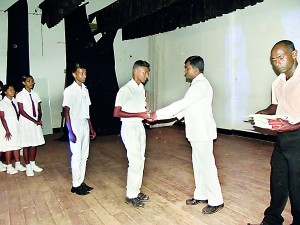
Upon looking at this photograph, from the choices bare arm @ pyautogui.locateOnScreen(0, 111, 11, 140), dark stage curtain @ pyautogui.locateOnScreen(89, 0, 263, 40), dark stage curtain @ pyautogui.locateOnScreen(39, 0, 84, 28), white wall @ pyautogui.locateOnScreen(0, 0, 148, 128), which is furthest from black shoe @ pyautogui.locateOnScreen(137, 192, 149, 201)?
white wall @ pyautogui.locateOnScreen(0, 0, 148, 128)

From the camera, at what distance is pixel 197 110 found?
2.71 metres

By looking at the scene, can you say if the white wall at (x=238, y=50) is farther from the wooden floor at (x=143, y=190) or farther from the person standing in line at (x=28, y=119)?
the person standing in line at (x=28, y=119)

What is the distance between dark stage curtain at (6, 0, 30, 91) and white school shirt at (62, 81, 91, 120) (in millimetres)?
4319

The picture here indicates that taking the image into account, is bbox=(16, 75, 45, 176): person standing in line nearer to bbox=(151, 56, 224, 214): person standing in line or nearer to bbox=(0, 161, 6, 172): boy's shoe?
bbox=(0, 161, 6, 172): boy's shoe

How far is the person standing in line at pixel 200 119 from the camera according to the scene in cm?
268

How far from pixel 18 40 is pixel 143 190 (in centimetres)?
556

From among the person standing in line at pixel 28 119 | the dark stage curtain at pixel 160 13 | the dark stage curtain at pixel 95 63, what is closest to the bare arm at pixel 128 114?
the person standing in line at pixel 28 119

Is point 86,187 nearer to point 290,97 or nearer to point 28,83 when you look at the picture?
point 28,83

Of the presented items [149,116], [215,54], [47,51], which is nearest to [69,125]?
[149,116]

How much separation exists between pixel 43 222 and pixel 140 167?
1.08 meters

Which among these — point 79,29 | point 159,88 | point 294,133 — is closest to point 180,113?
point 294,133

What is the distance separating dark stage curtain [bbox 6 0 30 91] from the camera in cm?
702

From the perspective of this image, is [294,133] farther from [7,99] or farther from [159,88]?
[159,88]

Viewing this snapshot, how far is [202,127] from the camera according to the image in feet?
8.86
